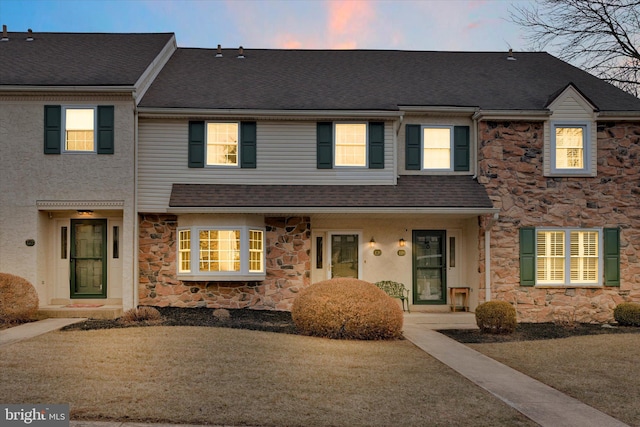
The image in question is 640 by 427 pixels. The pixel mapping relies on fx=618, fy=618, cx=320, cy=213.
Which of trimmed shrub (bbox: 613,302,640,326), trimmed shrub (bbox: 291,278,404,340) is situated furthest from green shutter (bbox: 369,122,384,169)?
trimmed shrub (bbox: 613,302,640,326)

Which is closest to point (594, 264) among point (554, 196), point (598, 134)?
point (554, 196)

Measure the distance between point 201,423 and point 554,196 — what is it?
12.2m

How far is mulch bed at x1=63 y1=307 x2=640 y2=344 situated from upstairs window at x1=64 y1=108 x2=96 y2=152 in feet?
14.1

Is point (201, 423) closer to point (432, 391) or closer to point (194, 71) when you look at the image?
point (432, 391)

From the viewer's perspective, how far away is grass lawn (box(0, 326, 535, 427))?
6.66 m

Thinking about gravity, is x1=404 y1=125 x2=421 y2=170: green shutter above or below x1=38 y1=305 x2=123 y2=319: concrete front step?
above

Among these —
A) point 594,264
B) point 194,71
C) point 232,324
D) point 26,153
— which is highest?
point 194,71

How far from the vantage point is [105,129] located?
49.0ft

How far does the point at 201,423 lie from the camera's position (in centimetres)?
635

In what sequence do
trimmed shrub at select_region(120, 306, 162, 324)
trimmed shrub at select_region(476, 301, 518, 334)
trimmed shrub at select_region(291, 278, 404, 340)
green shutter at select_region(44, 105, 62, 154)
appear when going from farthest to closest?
green shutter at select_region(44, 105, 62, 154) → trimmed shrub at select_region(120, 306, 162, 324) → trimmed shrub at select_region(476, 301, 518, 334) → trimmed shrub at select_region(291, 278, 404, 340)

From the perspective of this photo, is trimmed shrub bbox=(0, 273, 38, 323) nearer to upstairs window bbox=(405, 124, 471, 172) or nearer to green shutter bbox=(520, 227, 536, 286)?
upstairs window bbox=(405, 124, 471, 172)

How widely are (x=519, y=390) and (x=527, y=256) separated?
7.98 metres

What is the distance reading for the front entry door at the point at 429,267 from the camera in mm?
17062

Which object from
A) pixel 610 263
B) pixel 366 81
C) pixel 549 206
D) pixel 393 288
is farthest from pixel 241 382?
pixel 366 81
